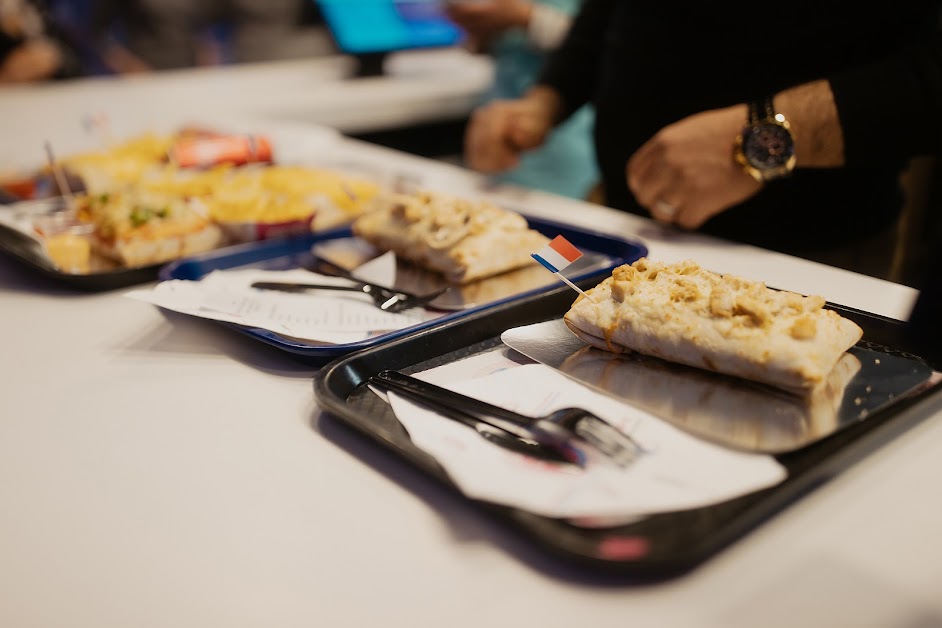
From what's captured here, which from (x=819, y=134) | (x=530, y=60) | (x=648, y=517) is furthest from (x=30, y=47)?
(x=648, y=517)

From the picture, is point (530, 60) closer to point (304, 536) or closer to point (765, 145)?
point (765, 145)

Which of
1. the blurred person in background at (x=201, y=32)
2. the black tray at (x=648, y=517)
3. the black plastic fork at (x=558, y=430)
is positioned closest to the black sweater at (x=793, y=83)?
the black tray at (x=648, y=517)

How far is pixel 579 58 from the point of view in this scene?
2.02 metres

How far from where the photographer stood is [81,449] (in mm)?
777

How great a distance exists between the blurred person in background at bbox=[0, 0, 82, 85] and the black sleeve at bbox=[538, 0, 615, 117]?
2500 millimetres

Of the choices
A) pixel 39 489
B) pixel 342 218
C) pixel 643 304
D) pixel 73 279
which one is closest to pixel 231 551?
pixel 39 489

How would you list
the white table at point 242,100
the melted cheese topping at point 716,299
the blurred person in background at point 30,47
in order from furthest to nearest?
the blurred person in background at point 30,47 < the white table at point 242,100 < the melted cheese topping at point 716,299

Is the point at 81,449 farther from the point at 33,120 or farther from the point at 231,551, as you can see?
the point at 33,120

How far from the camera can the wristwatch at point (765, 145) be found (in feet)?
4.27

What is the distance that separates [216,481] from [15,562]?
0.54 feet


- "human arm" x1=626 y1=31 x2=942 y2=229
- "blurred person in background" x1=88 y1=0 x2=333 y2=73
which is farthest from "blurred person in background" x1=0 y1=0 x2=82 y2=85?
"human arm" x1=626 y1=31 x2=942 y2=229

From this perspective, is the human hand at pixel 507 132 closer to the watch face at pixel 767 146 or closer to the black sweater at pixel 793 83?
the black sweater at pixel 793 83

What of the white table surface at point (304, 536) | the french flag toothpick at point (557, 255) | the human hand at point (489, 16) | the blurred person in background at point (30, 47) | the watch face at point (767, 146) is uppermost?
the human hand at point (489, 16)

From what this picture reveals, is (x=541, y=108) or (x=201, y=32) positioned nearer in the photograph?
(x=541, y=108)
